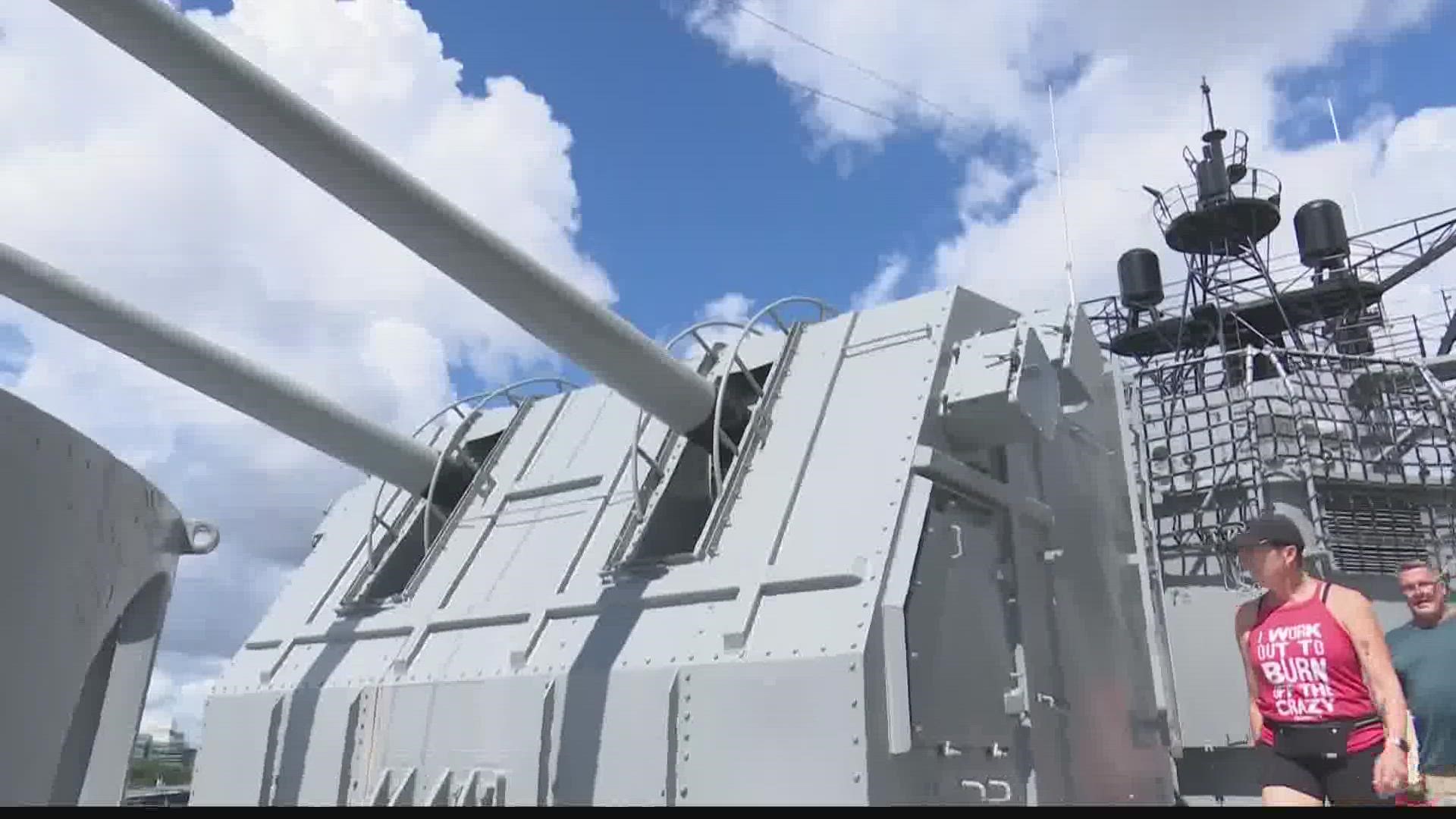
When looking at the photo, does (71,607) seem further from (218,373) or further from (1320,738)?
(218,373)

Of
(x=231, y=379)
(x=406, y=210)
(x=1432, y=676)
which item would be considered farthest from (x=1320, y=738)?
(x=231, y=379)

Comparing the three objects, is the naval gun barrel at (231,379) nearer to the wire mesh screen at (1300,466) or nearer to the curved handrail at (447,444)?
the curved handrail at (447,444)

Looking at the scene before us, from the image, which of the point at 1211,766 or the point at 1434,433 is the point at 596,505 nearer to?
the point at 1211,766

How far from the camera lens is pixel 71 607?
103 inches

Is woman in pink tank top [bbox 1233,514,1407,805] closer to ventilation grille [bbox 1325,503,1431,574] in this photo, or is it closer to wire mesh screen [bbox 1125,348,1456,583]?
wire mesh screen [bbox 1125,348,1456,583]

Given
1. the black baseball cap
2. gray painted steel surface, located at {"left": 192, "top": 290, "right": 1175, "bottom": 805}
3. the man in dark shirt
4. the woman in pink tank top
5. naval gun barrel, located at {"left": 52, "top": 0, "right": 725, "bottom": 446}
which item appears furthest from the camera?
gray painted steel surface, located at {"left": 192, "top": 290, "right": 1175, "bottom": 805}

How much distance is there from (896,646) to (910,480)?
0.80 meters

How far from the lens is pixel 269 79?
374 cm

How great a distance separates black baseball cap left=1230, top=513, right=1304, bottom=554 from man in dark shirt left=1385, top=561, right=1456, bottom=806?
73 cm

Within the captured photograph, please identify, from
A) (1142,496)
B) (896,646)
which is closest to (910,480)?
(896,646)

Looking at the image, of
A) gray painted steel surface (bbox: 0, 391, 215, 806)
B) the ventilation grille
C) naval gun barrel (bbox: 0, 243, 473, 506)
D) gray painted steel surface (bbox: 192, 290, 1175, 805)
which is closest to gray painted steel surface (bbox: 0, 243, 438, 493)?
naval gun barrel (bbox: 0, 243, 473, 506)

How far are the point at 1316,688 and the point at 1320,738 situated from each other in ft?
0.36

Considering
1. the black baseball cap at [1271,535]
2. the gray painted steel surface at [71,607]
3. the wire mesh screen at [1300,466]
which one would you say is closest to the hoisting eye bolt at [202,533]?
the gray painted steel surface at [71,607]

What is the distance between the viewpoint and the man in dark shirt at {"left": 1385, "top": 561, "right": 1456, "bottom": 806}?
3.22m
